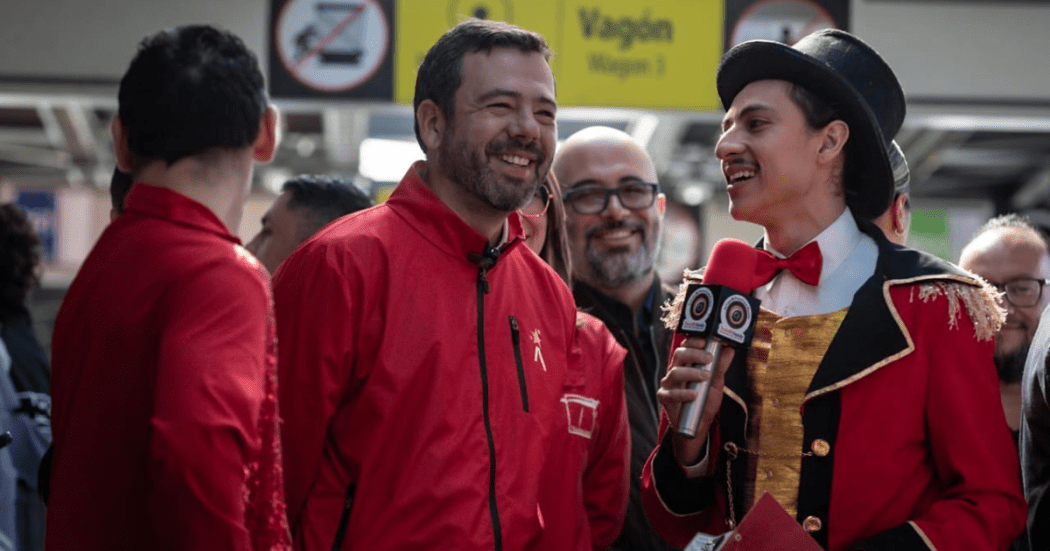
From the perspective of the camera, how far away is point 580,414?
2957mm

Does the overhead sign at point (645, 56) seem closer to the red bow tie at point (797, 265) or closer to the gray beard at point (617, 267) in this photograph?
the gray beard at point (617, 267)

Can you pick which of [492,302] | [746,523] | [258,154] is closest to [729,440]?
[746,523]

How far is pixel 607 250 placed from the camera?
13.7ft

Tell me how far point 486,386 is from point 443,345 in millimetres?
135

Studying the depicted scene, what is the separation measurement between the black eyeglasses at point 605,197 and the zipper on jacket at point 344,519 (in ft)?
6.06

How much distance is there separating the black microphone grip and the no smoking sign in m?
4.92

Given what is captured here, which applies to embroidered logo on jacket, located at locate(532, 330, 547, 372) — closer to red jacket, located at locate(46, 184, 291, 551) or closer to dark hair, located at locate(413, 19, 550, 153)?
dark hair, located at locate(413, 19, 550, 153)

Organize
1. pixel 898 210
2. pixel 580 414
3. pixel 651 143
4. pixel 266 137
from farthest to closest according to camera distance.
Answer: pixel 651 143
pixel 898 210
pixel 580 414
pixel 266 137

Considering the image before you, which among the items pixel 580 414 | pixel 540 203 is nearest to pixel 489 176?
pixel 580 414

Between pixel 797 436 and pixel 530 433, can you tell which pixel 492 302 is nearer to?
pixel 530 433

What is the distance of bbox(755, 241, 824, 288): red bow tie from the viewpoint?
2.75 m

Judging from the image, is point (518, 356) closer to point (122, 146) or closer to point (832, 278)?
point (832, 278)

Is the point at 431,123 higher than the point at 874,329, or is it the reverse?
the point at 431,123

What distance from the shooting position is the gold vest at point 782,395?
267 centimetres
